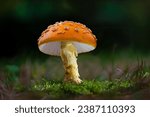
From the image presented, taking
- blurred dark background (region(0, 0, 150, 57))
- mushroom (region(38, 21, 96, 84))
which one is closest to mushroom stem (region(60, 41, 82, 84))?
mushroom (region(38, 21, 96, 84))

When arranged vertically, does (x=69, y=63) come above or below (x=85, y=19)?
below

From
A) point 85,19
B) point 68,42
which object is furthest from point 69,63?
point 85,19

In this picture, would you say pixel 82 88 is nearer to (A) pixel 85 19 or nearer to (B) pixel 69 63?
(B) pixel 69 63

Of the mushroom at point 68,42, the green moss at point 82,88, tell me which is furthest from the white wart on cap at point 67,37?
the green moss at point 82,88

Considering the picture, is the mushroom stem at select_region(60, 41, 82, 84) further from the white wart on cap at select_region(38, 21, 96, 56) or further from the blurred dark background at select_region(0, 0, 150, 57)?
the blurred dark background at select_region(0, 0, 150, 57)

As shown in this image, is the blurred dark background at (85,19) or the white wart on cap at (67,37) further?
the blurred dark background at (85,19)

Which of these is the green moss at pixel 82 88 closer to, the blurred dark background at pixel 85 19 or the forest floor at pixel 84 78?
the forest floor at pixel 84 78
